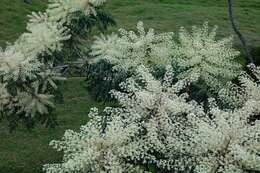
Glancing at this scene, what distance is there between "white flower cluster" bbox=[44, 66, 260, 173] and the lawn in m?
3.77

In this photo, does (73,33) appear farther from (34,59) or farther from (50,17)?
(34,59)

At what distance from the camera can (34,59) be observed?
25.2ft

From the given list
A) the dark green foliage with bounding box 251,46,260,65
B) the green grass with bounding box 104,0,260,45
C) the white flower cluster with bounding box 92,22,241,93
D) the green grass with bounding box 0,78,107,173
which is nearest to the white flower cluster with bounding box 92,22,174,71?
the white flower cluster with bounding box 92,22,241,93

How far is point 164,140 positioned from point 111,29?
38.5ft

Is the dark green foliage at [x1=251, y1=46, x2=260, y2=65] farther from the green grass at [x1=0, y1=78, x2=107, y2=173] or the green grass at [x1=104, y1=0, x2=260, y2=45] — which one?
the green grass at [x1=0, y1=78, x2=107, y2=173]

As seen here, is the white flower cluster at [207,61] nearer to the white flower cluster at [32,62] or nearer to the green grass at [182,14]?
the white flower cluster at [32,62]

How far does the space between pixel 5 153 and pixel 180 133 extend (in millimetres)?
4506

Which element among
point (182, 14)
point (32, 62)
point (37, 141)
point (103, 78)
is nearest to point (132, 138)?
point (32, 62)

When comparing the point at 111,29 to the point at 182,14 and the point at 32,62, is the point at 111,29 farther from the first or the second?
the point at 32,62

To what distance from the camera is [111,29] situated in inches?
680

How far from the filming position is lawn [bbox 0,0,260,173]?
31.5ft

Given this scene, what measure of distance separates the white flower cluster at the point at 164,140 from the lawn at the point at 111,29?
3773mm

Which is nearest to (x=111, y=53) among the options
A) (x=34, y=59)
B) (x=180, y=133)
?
(x=34, y=59)

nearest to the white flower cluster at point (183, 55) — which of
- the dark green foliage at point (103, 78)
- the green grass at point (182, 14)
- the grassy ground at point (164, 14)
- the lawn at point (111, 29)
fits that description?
the dark green foliage at point (103, 78)
